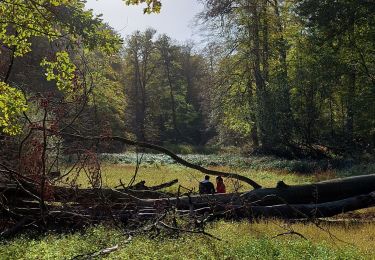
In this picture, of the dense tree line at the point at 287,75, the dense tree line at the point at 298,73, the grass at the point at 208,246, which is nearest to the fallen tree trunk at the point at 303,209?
the grass at the point at 208,246

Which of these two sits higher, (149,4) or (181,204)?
(149,4)

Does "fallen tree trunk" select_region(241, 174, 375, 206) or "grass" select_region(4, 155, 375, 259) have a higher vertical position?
"fallen tree trunk" select_region(241, 174, 375, 206)

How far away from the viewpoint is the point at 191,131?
68000 millimetres

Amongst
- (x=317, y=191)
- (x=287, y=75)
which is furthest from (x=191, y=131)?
(x=317, y=191)

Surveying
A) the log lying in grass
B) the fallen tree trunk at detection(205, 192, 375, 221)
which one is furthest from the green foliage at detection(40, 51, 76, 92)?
the fallen tree trunk at detection(205, 192, 375, 221)

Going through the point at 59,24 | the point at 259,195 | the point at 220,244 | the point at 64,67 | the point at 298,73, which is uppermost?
the point at 298,73

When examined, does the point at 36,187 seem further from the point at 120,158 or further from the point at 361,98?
the point at 120,158

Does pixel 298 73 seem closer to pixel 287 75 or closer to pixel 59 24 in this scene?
pixel 287 75

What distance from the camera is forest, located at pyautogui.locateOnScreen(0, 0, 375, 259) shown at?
9086 millimetres

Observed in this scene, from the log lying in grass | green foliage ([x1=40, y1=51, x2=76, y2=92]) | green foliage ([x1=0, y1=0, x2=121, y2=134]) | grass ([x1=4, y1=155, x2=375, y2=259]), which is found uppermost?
green foliage ([x1=0, y1=0, x2=121, y2=134])

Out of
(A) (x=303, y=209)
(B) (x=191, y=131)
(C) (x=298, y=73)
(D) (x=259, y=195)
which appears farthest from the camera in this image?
(B) (x=191, y=131)

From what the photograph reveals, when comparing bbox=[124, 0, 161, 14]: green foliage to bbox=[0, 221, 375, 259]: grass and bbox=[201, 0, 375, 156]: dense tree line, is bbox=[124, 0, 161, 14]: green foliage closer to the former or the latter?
bbox=[0, 221, 375, 259]: grass

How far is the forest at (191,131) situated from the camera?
9.09 meters

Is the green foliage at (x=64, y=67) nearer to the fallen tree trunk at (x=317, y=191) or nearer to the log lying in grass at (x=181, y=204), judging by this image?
the log lying in grass at (x=181, y=204)
